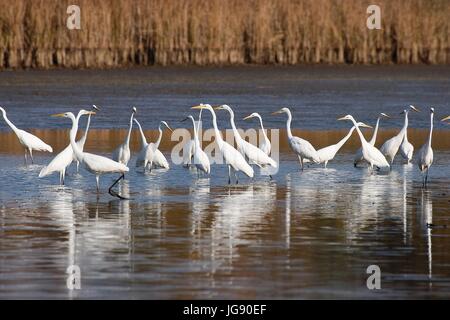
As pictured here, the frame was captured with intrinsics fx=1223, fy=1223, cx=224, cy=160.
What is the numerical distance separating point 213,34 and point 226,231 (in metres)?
20.2

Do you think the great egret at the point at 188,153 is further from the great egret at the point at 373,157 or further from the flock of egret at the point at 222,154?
the great egret at the point at 373,157

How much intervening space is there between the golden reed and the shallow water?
10.3 meters

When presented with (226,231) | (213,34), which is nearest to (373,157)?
(226,231)

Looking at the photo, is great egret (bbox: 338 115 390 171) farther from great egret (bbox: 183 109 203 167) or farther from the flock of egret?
great egret (bbox: 183 109 203 167)

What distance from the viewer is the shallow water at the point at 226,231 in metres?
8.27

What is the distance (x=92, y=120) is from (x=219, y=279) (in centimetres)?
1340

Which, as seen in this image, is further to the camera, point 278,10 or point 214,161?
point 278,10

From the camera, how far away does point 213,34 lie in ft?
99.6

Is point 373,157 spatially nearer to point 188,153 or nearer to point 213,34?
point 188,153

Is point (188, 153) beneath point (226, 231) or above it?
above

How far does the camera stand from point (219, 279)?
844 centimetres
